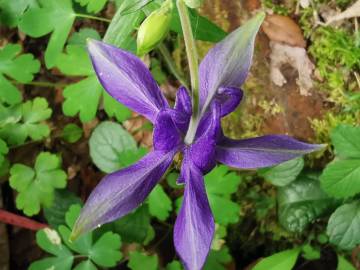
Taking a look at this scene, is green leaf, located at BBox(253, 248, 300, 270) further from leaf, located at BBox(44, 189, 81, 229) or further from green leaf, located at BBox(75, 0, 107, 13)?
green leaf, located at BBox(75, 0, 107, 13)

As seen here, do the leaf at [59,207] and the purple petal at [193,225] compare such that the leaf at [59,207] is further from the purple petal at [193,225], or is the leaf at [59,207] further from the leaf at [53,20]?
the purple petal at [193,225]

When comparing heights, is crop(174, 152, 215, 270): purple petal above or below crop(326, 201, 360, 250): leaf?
above

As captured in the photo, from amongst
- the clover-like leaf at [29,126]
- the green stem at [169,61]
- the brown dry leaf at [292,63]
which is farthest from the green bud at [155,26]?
the clover-like leaf at [29,126]

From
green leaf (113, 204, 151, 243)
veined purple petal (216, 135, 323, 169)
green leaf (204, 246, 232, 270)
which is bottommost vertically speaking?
green leaf (204, 246, 232, 270)

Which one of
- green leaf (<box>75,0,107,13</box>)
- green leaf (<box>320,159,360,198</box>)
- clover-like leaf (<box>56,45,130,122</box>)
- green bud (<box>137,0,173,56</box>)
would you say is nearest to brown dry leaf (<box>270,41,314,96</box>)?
green leaf (<box>320,159,360,198</box>)

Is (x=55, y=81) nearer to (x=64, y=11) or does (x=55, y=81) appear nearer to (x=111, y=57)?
(x=64, y=11)

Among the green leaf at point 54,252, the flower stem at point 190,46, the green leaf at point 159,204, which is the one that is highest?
the flower stem at point 190,46
